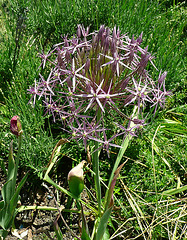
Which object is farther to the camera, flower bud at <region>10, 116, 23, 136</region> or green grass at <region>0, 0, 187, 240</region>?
green grass at <region>0, 0, 187, 240</region>

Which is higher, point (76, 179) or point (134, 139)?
point (76, 179)

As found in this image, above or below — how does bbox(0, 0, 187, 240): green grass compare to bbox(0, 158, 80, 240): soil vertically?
above

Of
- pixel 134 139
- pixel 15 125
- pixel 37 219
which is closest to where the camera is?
pixel 15 125

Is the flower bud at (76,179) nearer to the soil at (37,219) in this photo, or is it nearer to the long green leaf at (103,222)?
the long green leaf at (103,222)

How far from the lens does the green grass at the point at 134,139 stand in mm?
1717

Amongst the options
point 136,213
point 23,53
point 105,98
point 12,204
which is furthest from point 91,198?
point 23,53

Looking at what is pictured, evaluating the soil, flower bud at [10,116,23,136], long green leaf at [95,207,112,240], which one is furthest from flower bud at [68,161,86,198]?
the soil

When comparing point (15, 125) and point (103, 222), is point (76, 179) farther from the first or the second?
point (15, 125)

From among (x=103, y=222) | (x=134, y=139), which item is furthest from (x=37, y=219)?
(x=134, y=139)

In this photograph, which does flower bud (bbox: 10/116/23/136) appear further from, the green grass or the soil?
the soil

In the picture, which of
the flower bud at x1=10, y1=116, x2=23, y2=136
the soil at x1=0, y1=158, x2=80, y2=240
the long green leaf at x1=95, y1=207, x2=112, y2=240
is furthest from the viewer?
the soil at x1=0, y1=158, x2=80, y2=240

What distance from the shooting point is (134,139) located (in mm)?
2033

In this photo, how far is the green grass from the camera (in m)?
1.72

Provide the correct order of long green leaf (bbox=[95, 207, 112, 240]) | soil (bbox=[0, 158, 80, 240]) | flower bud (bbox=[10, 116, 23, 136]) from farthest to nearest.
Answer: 1. soil (bbox=[0, 158, 80, 240])
2. long green leaf (bbox=[95, 207, 112, 240])
3. flower bud (bbox=[10, 116, 23, 136])
